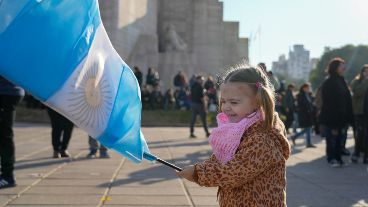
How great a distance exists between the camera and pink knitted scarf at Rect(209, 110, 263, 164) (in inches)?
115

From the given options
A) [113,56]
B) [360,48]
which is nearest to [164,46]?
[113,56]

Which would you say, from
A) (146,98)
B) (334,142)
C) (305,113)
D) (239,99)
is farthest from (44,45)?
(146,98)

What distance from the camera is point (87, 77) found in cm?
323

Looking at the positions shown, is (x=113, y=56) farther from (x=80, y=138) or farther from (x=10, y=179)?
(x=80, y=138)

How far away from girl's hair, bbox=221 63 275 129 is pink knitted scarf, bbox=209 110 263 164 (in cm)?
5

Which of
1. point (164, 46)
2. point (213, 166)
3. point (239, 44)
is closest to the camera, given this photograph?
point (213, 166)

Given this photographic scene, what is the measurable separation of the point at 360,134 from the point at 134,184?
531 cm

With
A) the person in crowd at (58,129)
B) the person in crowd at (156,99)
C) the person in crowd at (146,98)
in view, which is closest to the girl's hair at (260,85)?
the person in crowd at (58,129)

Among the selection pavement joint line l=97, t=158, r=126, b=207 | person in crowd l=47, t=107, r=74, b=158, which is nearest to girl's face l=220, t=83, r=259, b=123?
pavement joint line l=97, t=158, r=126, b=207

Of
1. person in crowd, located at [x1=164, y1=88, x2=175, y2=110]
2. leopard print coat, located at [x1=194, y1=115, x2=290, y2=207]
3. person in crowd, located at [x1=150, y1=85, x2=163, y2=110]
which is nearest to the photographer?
leopard print coat, located at [x1=194, y1=115, x2=290, y2=207]

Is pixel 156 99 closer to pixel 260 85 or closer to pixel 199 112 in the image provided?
pixel 199 112

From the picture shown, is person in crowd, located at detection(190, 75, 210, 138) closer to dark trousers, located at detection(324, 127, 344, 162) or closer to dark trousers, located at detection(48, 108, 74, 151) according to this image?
dark trousers, located at detection(48, 108, 74, 151)

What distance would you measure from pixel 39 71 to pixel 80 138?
455 inches

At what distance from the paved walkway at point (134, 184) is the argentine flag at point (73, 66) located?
8.03 feet
